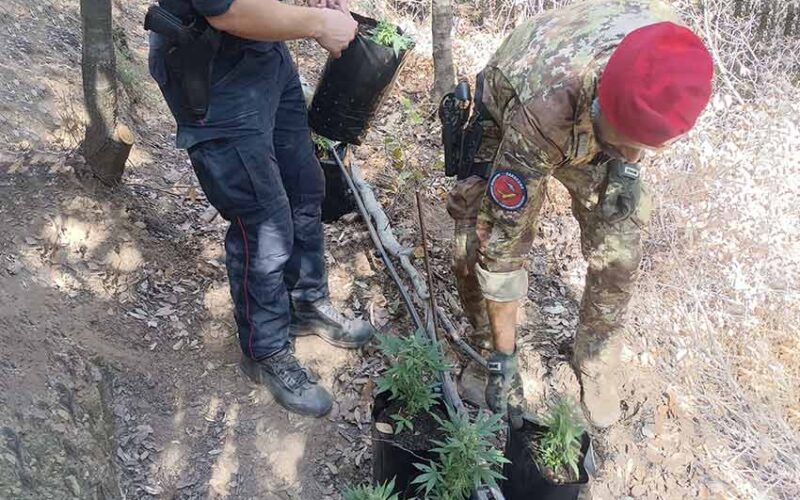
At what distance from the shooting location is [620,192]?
8.65 feet

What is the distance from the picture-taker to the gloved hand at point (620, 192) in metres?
2.60

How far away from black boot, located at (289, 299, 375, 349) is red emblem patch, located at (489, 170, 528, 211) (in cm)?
121

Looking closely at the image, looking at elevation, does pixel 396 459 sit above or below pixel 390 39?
below

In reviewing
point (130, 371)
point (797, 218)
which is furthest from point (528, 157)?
point (797, 218)

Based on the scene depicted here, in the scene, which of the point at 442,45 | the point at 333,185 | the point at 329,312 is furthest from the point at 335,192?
the point at 442,45

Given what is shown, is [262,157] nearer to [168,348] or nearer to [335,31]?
[335,31]

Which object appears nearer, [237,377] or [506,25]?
[237,377]

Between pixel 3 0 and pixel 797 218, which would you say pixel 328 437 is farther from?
pixel 3 0

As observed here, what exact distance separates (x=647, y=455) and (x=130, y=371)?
2.35 metres

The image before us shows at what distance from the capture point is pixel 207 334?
133 inches

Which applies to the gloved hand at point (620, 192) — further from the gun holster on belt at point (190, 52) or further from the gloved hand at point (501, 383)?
the gun holster on belt at point (190, 52)

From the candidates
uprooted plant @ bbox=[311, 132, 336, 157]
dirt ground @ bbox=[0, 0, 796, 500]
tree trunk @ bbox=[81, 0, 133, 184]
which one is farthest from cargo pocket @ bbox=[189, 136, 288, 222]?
uprooted plant @ bbox=[311, 132, 336, 157]

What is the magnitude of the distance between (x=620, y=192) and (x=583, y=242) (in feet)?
1.21

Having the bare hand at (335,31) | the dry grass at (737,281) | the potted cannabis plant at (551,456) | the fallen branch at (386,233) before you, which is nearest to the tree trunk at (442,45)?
the fallen branch at (386,233)
